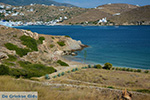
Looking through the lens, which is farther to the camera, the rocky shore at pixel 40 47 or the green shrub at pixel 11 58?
the rocky shore at pixel 40 47

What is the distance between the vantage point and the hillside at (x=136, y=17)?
143 metres

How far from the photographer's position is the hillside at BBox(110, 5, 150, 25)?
14288 centimetres

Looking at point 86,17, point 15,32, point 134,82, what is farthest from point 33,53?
point 86,17

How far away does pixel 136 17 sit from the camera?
150m

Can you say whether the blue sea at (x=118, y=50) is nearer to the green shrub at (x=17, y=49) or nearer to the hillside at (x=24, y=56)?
the hillside at (x=24, y=56)

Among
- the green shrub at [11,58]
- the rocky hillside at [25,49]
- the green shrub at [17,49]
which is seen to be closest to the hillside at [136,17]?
the rocky hillside at [25,49]

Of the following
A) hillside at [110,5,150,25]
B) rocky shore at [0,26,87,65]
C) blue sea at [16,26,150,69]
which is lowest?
blue sea at [16,26,150,69]

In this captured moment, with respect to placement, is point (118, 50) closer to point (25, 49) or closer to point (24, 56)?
point (25, 49)

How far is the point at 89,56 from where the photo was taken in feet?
104

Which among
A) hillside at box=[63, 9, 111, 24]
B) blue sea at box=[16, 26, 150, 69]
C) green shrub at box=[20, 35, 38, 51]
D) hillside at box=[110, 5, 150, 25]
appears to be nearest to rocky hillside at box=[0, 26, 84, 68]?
green shrub at box=[20, 35, 38, 51]

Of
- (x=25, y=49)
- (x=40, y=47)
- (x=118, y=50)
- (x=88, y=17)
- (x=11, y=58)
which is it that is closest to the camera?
(x=11, y=58)

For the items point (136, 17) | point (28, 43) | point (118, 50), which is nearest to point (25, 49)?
point (28, 43)

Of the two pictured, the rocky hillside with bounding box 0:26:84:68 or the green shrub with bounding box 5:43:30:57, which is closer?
the rocky hillside with bounding box 0:26:84:68

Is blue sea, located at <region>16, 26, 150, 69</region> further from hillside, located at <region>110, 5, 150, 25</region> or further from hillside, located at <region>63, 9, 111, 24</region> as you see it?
hillside, located at <region>63, 9, 111, 24</region>
